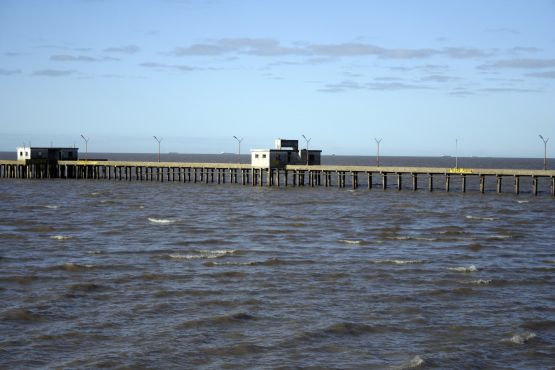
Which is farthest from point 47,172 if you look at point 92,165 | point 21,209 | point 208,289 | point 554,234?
point 208,289

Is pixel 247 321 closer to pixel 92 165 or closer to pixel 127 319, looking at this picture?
pixel 127 319

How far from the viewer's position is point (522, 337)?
21750 millimetres

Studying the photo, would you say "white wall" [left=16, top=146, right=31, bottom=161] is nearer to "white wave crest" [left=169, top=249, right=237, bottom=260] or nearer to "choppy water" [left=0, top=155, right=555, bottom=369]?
"choppy water" [left=0, top=155, right=555, bottom=369]

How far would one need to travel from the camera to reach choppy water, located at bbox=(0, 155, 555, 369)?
797 inches

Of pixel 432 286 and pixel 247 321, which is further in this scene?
pixel 432 286

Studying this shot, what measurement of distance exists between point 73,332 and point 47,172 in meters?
104

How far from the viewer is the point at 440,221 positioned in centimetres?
5406

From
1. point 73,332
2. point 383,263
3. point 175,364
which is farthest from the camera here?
point 383,263

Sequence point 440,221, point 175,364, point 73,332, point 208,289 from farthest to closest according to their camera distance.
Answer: point 440,221, point 208,289, point 73,332, point 175,364

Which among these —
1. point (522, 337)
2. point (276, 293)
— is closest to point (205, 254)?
point (276, 293)

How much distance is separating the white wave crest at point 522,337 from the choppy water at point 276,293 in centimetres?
6

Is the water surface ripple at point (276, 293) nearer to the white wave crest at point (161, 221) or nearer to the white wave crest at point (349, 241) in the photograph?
the white wave crest at point (349, 241)

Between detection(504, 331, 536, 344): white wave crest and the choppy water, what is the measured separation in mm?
56

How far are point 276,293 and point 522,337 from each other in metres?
8.90
